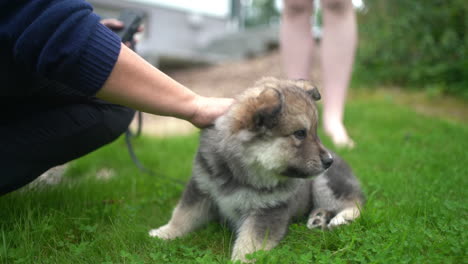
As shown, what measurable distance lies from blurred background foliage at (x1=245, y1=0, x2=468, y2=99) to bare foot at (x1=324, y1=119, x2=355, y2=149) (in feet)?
10.6

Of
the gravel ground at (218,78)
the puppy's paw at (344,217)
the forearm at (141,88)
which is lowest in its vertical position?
the gravel ground at (218,78)

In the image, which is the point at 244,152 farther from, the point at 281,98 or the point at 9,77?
the point at 9,77

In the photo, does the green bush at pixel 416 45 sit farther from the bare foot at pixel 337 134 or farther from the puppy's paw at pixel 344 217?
the puppy's paw at pixel 344 217

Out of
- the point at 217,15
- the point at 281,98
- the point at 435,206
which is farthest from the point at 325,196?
the point at 217,15

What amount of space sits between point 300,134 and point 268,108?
288 mm

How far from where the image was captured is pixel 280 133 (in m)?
2.24

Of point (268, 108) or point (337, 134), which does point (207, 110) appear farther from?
point (337, 134)

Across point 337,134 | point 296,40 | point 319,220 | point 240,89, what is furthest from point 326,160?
point 240,89

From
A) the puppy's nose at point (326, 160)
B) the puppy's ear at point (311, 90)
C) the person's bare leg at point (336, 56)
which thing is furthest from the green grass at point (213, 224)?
the puppy's ear at point (311, 90)

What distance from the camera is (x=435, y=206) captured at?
2.54 meters

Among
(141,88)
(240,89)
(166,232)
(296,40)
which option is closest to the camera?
(141,88)

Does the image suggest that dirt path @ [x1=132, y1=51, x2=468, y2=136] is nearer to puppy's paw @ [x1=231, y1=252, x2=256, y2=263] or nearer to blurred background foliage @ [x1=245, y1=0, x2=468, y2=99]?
blurred background foliage @ [x1=245, y1=0, x2=468, y2=99]

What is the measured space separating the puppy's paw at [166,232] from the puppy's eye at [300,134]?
100cm

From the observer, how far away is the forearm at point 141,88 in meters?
1.92
